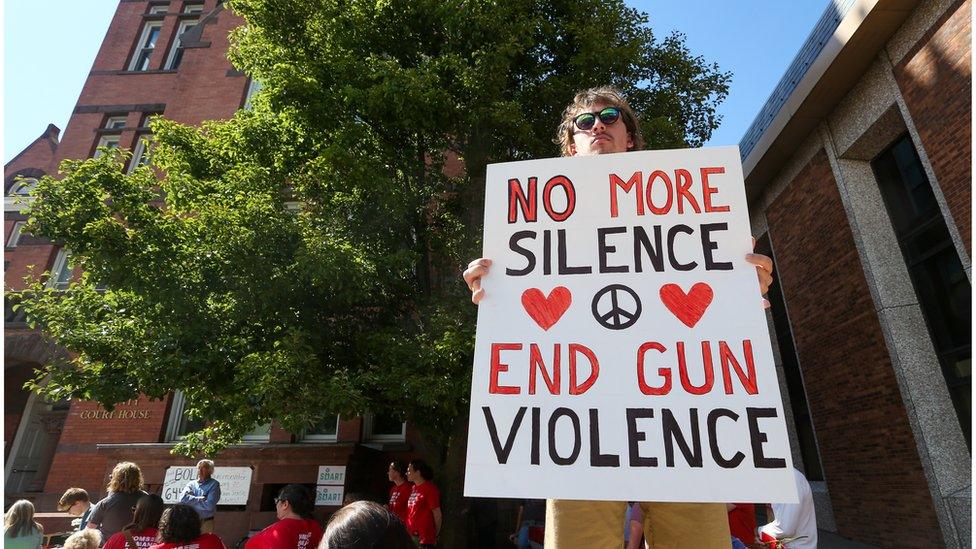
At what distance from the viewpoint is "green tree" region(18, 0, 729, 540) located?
6.57 m

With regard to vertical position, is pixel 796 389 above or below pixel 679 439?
above

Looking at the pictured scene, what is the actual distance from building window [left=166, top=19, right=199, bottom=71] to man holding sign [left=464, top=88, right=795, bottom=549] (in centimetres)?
1954

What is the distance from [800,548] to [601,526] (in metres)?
3.57

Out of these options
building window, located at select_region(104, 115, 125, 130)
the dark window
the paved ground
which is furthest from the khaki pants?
building window, located at select_region(104, 115, 125, 130)

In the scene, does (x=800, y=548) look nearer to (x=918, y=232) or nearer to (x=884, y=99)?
(x=918, y=232)

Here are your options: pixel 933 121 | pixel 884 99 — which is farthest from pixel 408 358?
pixel 884 99

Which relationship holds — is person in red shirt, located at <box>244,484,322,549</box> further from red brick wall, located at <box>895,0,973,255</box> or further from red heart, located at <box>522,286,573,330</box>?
red brick wall, located at <box>895,0,973,255</box>

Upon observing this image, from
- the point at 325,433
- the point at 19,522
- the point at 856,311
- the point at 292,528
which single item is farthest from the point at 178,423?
the point at 856,311

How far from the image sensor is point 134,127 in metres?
16.8

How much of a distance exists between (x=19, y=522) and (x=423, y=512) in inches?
159

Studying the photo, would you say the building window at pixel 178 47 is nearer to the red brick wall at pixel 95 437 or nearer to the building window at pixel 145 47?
the building window at pixel 145 47

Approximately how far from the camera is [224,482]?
35.9 ft

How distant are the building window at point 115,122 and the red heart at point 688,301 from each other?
20.0 m

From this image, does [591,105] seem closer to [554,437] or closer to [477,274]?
[477,274]
